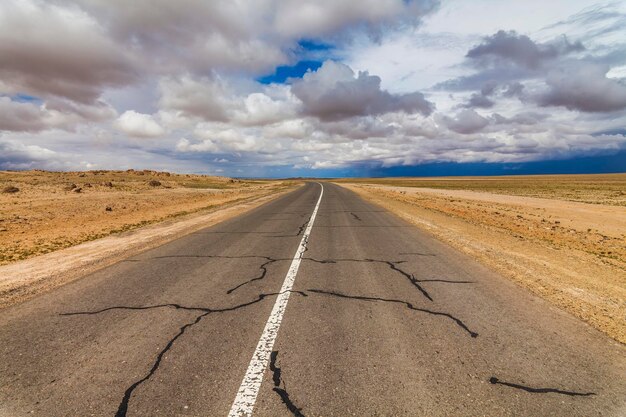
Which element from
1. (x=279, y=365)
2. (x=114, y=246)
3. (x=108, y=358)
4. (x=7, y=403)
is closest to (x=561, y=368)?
(x=279, y=365)

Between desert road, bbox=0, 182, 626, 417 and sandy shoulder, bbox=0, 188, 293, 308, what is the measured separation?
0.60 m

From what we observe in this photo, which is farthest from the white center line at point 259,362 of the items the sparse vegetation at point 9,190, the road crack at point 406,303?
the sparse vegetation at point 9,190

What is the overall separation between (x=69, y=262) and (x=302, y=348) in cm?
752

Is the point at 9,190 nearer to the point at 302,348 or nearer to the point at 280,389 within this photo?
the point at 302,348

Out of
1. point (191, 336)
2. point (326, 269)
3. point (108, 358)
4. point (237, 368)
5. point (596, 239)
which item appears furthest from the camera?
point (596, 239)

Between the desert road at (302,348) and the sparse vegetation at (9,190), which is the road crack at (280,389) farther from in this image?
the sparse vegetation at (9,190)

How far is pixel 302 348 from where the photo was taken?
4.12 m

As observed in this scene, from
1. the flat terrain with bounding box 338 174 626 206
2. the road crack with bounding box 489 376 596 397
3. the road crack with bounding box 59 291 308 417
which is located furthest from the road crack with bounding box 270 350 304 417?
the flat terrain with bounding box 338 174 626 206

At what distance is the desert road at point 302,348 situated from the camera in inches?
Result: 125

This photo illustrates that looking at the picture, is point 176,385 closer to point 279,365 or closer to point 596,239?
point 279,365

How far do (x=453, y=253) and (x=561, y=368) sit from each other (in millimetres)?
5698

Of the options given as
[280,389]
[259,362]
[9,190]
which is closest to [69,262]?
[259,362]

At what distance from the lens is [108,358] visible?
3926mm

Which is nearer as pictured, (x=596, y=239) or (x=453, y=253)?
(x=453, y=253)
